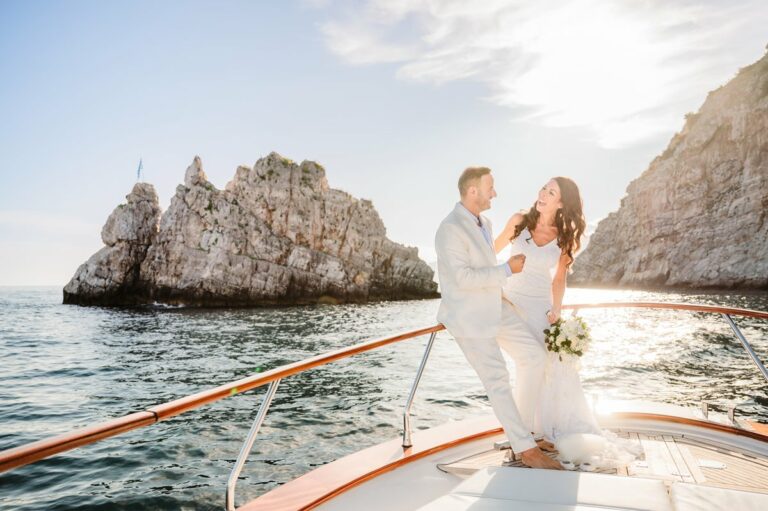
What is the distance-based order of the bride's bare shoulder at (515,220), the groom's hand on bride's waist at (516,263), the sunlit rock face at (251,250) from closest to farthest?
the groom's hand on bride's waist at (516,263)
the bride's bare shoulder at (515,220)
the sunlit rock face at (251,250)

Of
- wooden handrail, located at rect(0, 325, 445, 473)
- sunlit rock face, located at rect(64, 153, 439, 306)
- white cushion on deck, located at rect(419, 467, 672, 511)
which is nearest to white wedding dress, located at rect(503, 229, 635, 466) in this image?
white cushion on deck, located at rect(419, 467, 672, 511)

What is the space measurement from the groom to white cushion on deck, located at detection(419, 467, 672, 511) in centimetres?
91

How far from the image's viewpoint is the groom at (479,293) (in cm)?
327

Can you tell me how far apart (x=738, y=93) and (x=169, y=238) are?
79.5 m

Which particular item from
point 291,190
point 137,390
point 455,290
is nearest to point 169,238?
point 291,190

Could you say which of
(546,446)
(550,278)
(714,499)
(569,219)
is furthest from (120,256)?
(714,499)

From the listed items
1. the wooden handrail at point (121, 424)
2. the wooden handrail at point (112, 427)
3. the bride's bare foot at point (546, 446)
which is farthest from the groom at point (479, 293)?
the wooden handrail at point (112, 427)

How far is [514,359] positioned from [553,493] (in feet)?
5.40

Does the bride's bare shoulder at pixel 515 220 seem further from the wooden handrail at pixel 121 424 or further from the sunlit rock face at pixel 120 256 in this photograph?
the sunlit rock face at pixel 120 256

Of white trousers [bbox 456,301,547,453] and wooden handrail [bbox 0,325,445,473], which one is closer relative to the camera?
wooden handrail [bbox 0,325,445,473]

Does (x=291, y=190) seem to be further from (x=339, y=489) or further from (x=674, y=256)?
(x=339, y=489)

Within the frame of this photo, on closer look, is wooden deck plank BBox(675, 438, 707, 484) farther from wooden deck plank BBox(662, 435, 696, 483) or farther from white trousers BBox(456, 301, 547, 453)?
white trousers BBox(456, 301, 547, 453)

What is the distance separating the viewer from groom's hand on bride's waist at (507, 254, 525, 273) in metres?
3.31

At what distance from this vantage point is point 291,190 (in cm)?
6556
